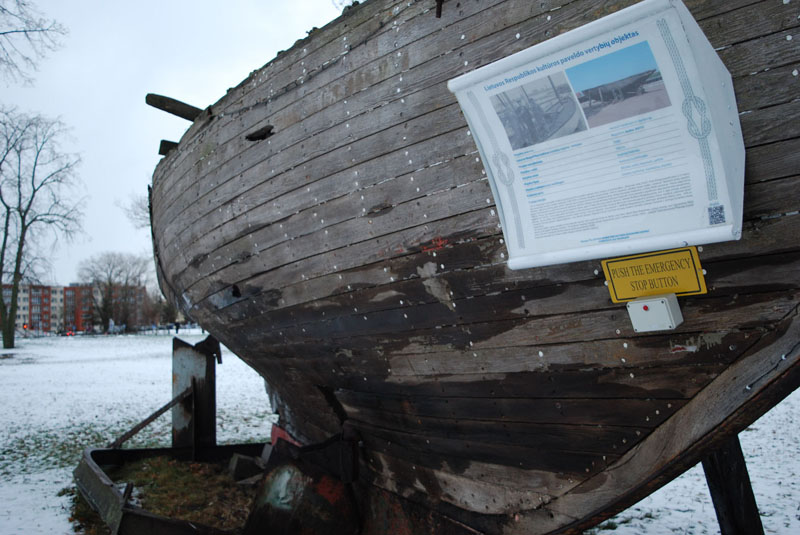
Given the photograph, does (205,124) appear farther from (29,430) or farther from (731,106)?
(29,430)

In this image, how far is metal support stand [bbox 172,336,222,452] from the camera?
5.03 meters

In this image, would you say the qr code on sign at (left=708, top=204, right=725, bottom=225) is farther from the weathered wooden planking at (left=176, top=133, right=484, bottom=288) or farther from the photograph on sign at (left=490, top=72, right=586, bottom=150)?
the weathered wooden planking at (left=176, top=133, right=484, bottom=288)

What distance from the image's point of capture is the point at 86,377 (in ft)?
37.7

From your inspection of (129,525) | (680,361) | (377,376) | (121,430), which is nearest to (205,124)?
(377,376)

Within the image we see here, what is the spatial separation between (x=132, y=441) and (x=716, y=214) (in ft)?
20.5

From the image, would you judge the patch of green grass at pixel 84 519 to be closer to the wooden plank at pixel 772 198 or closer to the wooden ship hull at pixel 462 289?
the wooden ship hull at pixel 462 289

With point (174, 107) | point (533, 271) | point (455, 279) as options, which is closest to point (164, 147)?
point (174, 107)

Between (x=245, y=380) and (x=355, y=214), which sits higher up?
(x=355, y=214)

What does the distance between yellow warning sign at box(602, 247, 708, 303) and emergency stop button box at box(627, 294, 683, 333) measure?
0.03 m

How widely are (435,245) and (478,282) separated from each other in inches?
8.4

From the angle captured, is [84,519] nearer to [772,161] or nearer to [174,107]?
[174,107]

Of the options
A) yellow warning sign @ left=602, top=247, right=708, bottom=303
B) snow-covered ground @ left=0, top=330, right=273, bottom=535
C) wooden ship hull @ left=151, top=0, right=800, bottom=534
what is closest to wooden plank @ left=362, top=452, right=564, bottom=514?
wooden ship hull @ left=151, top=0, right=800, bottom=534

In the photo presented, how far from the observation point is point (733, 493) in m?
2.90

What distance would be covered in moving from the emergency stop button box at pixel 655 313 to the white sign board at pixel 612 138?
6.3 inches
